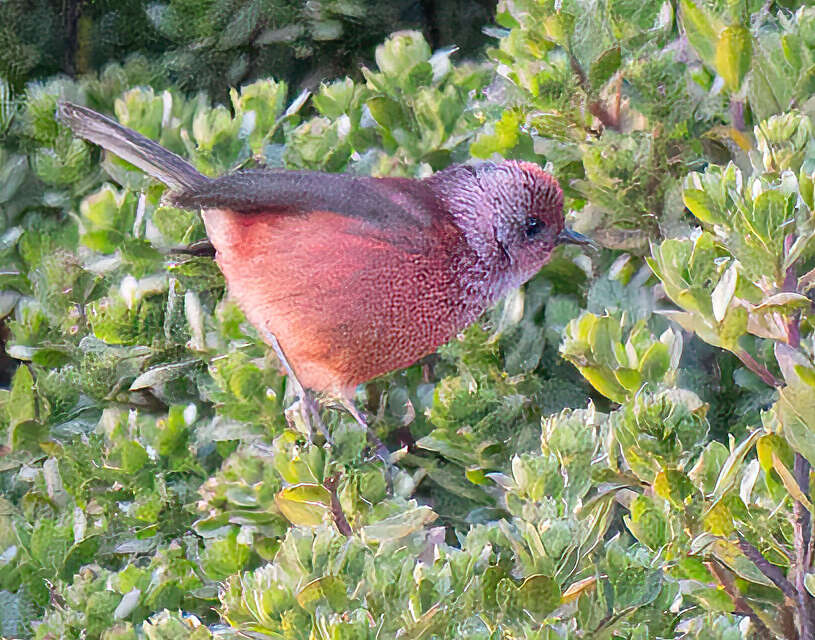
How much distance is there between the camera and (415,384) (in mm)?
1252

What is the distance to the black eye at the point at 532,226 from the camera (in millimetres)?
1192

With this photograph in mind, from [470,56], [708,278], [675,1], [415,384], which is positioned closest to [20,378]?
[415,384]

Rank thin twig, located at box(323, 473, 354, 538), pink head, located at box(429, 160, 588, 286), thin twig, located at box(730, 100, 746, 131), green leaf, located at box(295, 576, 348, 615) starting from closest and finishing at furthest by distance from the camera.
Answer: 1. green leaf, located at box(295, 576, 348, 615)
2. thin twig, located at box(323, 473, 354, 538)
3. thin twig, located at box(730, 100, 746, 131)
4. pink head, located at box(429, 160, 588, 286)

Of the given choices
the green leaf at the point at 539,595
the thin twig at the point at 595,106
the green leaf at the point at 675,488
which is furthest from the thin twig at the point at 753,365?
the thin twig at the point at 595,106

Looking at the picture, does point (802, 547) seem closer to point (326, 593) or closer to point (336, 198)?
point (326, 593)

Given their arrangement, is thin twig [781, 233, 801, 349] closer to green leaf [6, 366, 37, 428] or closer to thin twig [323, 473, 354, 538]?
thin twig [323, 473, 354, 538]

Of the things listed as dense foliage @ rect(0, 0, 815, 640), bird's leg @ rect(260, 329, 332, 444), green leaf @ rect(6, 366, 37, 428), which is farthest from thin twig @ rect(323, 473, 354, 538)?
green leaf @ rect(6, 366, 37, 428)

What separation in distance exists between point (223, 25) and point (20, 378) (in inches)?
38.5

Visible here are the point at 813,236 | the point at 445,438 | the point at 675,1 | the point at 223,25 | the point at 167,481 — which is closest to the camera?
the point at 813,236

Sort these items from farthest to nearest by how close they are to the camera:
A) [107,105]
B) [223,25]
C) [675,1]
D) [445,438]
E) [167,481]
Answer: [223,25] → [107,105] → [675,1] → [167,481] → [445,438]

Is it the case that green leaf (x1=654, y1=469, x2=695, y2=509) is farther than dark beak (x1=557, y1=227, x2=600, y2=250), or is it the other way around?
dark beak (x1=557, y1=227, x2=600, y2=250)

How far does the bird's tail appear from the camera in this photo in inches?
48.3

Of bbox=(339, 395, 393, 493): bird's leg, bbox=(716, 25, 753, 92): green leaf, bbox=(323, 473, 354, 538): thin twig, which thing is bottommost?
bbox=(339, 395, 393, 493): bird's leg

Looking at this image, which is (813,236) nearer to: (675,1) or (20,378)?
(675,1)
